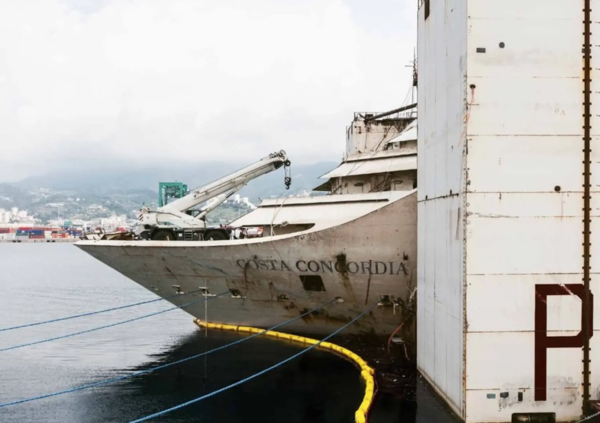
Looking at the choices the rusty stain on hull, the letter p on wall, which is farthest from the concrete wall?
the rusty stain on hull

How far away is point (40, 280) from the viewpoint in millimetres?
77312

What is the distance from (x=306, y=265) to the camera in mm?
21516

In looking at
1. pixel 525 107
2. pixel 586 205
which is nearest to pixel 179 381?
pixel 586 205

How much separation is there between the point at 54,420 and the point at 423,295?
35.4 ft

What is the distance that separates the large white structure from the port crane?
16.8 metres

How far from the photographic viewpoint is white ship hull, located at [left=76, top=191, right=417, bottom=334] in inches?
788

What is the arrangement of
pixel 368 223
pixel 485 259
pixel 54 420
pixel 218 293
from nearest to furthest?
pixel 485 259 < pixel 54 420 < pixel 368 223 < pixel 218 293

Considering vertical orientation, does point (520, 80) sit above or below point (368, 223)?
above

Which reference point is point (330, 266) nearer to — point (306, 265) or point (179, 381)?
point (306, 265)

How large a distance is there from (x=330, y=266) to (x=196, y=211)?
1258cm

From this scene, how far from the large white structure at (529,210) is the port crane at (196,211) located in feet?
55.0

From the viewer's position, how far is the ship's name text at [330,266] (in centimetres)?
2020

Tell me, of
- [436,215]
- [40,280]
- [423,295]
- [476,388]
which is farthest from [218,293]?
[40,280]

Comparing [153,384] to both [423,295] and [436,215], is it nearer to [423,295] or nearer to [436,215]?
[423,295]
